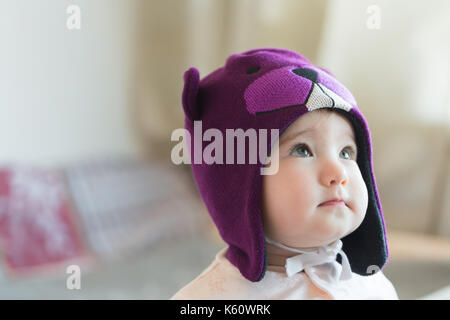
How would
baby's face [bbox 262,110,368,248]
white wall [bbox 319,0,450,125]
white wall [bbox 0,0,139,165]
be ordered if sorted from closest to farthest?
1. baby's face [bbox 262,110,368,248]
2. white wall [bbox 319,0,450,125]
3. white wall [bbox 0,0,139,165]

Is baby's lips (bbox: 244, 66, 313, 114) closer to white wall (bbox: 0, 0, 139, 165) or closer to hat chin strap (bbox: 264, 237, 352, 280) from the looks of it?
hat chin strap (bbox: 264, 237, 352, 280)

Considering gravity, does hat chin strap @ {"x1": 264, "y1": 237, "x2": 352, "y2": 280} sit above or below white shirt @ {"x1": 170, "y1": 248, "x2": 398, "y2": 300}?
above

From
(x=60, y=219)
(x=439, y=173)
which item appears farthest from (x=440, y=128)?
(x=60, y=219)

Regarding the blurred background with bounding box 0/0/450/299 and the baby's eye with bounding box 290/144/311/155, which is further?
the blurred background with bounding box 0/0/450/299

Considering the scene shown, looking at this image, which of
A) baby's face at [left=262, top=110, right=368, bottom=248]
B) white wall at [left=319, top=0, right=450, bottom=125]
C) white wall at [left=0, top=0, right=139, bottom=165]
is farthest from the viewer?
white wall at [left=0, top=0, right=139, bottom=165]

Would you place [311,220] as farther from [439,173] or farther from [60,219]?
[60,219]

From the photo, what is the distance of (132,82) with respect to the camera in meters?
2.17

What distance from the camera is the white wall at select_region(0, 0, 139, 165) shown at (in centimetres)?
181

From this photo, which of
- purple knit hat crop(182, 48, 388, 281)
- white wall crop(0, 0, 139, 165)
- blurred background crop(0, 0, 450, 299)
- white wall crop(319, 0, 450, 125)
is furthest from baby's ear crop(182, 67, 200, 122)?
white wall crop(0, 0, 139, 165)

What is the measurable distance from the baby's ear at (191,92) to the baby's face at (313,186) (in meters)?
0.13

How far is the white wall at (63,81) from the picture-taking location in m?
1.81

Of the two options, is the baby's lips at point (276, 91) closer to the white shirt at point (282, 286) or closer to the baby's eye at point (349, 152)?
the baby's eye at point (349, 152)

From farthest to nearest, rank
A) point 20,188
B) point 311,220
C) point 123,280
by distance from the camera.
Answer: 1. point 20,188
2. point 123,280
3. point 311,220
